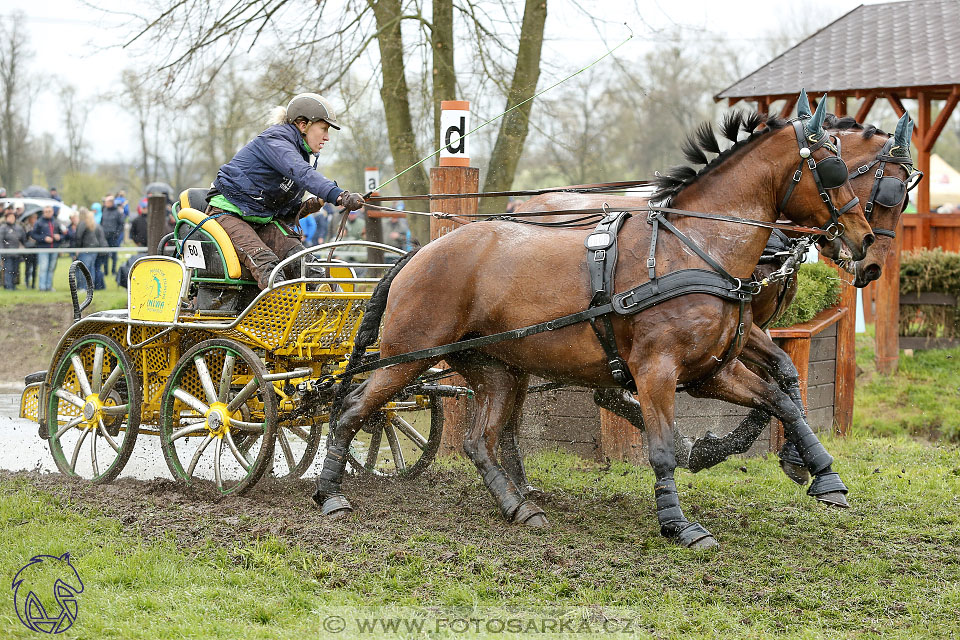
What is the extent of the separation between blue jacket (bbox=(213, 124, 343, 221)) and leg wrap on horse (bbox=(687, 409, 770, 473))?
8.65ft

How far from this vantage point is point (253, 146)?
6453 mm

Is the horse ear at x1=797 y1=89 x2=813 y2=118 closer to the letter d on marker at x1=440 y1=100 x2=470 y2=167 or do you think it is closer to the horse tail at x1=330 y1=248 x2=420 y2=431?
the horse tail at x1=330 y1=248 x2=420 y2=431

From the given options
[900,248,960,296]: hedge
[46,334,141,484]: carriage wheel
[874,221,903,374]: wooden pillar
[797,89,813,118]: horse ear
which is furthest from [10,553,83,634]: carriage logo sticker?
[900,248,960,296]: hedge

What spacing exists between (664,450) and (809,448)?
0.91 meters

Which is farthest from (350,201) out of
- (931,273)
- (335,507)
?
(931,273)

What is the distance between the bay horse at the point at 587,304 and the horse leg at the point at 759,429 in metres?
0.26

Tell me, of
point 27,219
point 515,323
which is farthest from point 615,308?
point 27,219

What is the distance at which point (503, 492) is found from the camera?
230 inches

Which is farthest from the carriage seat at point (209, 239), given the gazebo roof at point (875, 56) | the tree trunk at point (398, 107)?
the gazebo roof at point (875, 56)

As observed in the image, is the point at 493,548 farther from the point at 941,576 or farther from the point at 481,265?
the point at 941,576

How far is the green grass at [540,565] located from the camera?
421 cm

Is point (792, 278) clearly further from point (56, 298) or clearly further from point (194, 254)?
point (56, 298)

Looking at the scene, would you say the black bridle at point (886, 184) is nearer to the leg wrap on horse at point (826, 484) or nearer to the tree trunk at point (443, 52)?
the leg wrap on horse at point (826, 484)

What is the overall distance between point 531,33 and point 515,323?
6.99 meters
